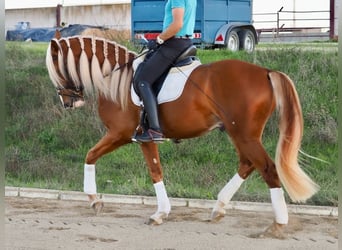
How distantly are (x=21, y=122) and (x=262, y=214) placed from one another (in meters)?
6.70

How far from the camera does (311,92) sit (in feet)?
41.2

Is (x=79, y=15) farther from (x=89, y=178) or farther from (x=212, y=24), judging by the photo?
(x=89, y=178)

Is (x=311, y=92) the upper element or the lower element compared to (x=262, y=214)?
upper

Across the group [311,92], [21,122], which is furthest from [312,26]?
[21,122]

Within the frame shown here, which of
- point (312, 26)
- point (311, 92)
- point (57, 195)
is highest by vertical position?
point (312, 26)

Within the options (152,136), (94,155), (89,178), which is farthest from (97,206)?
(152,136)

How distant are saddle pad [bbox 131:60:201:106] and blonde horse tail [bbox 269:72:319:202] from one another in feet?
3.11

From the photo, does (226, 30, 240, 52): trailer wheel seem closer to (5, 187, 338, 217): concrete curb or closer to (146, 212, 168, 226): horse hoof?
(5, 187, 338, 217): concrete curb

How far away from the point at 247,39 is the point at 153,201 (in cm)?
951

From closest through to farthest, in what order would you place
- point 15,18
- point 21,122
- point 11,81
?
1. point 21,122
2. point 11,81
3. point 15,18

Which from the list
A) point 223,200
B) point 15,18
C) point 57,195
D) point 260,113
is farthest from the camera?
point 15,18

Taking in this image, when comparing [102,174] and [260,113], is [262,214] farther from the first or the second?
[102,174]

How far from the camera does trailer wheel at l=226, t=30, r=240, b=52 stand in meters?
17.5

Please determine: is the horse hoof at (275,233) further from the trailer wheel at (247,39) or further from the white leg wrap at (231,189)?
the trailer wheel at (247,39)
